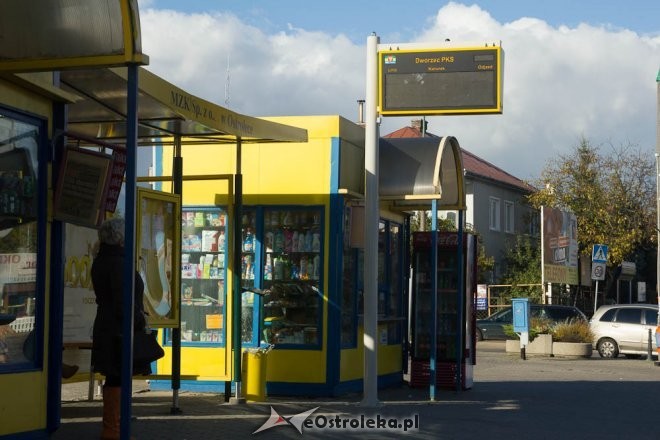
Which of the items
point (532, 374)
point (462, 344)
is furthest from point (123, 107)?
point (532, 374)

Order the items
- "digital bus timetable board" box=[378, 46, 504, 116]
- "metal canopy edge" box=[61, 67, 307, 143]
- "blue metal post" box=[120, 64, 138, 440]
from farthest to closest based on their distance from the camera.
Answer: "digital bus timetable board" box=[378, 46, 504, 116] < "metal canopy edge" box=[61, 67, 307, 143] < "blue metal post" box=[120, 64, 138, 440]

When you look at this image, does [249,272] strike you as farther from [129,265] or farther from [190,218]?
[129,265]

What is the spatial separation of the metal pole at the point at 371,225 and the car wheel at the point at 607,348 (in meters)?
17.6

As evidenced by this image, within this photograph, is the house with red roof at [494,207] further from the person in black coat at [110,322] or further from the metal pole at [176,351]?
the person in black coat at [110,322]

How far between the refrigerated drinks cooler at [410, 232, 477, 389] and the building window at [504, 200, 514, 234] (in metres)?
42.3

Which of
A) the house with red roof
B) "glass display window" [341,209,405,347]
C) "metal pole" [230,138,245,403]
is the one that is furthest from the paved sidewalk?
the house with red roof

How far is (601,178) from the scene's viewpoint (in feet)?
181

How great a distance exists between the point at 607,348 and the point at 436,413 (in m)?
17.9

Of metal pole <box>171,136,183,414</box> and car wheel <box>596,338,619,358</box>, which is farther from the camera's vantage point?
car wheel <box>596,338,619,358</box>

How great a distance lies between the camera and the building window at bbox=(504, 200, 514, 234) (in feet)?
197

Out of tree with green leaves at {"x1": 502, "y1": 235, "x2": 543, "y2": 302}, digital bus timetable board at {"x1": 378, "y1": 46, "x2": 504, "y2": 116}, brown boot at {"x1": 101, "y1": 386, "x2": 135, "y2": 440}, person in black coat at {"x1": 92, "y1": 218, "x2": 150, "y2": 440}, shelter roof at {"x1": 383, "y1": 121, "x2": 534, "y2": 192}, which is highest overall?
shelter roof at {"x1": 383, "y1": 121, "x2": 534, "y2": 192}

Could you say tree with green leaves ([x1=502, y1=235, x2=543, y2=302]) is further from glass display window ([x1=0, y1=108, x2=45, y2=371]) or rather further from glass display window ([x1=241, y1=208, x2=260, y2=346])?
glass display window ([x1=0, y1=108, x2=45, y2=371])

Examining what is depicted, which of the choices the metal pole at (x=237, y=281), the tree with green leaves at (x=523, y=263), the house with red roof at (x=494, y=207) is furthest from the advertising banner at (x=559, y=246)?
the metal pole at (x=237, y=281)

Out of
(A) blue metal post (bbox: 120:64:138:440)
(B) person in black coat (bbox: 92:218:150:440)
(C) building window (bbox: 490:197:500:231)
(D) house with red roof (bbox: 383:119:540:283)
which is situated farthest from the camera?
(C) building window (bbox: 490:197:500:231)
